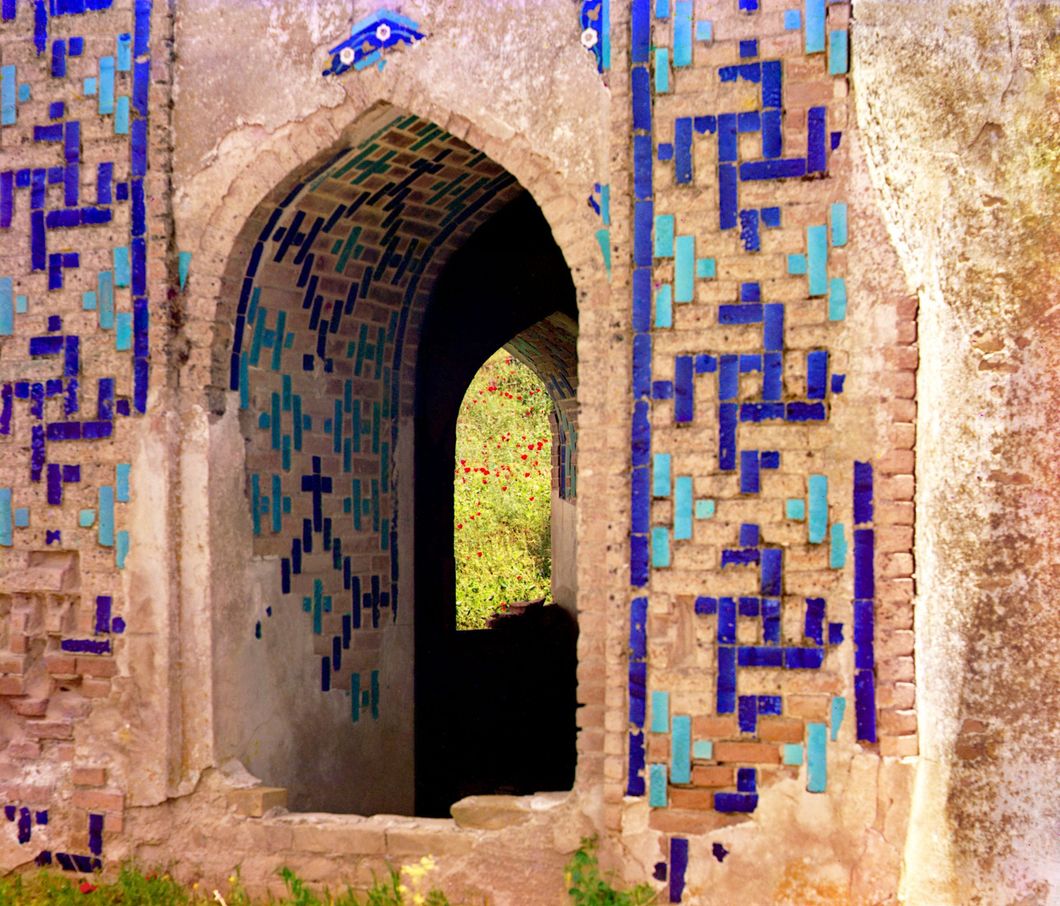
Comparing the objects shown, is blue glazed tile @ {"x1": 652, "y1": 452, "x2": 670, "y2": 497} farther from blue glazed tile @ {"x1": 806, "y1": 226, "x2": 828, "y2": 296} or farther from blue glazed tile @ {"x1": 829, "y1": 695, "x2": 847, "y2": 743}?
blue glazed tile @ {"x1": 829, "y1": 695, "x2": 847, "y2": 743}

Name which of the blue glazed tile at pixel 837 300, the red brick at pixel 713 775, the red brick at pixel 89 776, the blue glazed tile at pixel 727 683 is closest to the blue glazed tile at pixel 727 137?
the blue glazed tile at pixel 837 300

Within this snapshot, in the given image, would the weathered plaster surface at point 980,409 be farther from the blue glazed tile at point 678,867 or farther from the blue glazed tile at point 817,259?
the blue glazed tile at point 678,867

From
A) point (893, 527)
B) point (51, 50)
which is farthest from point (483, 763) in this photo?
point (51, 50)

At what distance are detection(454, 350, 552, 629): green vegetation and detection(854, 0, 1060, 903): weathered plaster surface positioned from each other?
5943 millimetres

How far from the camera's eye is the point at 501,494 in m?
11.4

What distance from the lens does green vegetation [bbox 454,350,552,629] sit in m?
10.4

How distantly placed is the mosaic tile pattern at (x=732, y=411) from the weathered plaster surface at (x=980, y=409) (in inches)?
6.9

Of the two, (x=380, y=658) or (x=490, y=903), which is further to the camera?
(x=380, y=658)

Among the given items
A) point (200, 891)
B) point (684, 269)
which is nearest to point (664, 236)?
point (684, 269)

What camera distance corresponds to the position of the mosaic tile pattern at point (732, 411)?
3.63 meters

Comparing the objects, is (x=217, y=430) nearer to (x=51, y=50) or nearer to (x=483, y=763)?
(x=51, y=50)

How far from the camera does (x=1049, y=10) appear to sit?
3596 mm

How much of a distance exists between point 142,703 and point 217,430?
91 centimetres

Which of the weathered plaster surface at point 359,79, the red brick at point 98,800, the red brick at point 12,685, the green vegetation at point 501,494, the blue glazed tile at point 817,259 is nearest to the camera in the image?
the blue glazed tile at point 817,259
